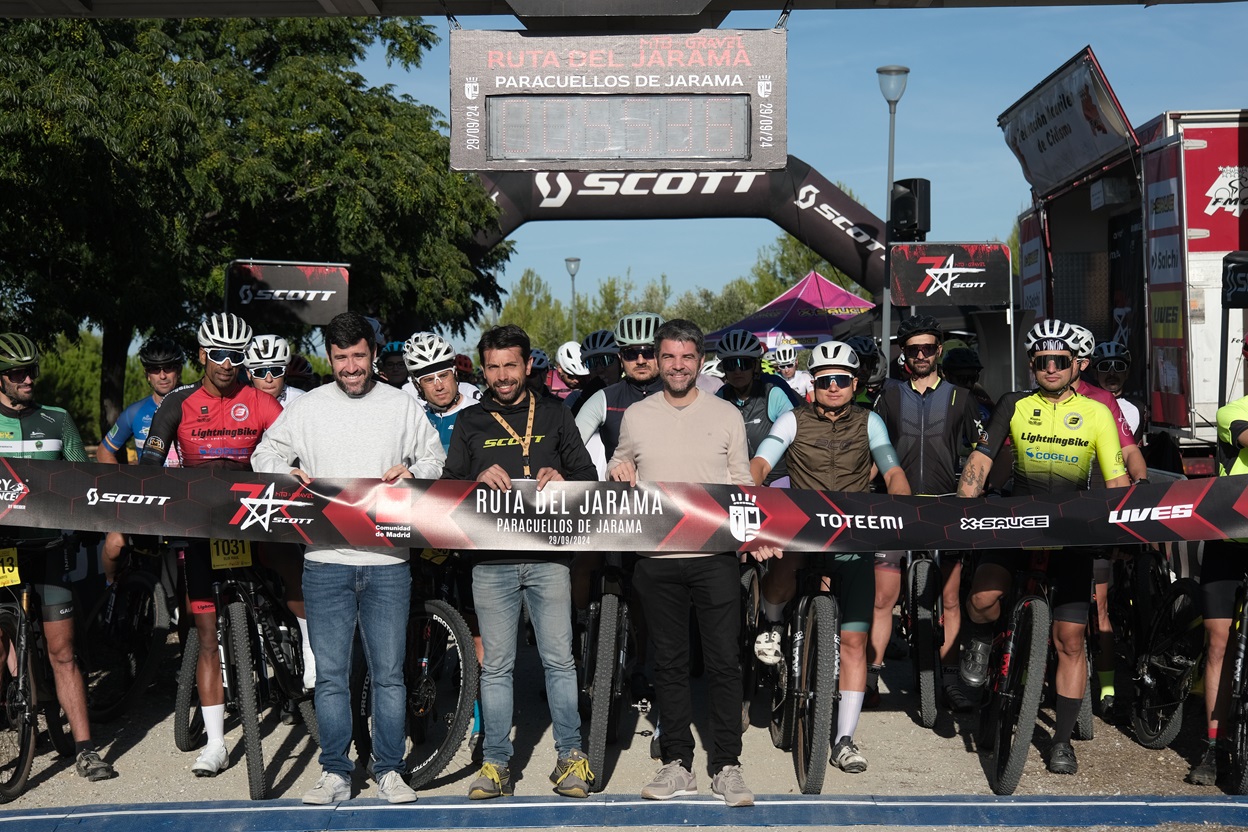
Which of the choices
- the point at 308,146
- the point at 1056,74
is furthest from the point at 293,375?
the point at 308,146

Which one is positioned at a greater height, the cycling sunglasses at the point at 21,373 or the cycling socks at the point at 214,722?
the cycling sunglasses at the point at 21,373

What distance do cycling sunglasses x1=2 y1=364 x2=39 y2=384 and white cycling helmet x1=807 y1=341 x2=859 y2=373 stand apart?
363 centimetres

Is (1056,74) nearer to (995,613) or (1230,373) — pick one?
(1230,373)

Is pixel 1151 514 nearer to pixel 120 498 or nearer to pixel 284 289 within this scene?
pixel 120 498

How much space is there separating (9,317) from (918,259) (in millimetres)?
11204

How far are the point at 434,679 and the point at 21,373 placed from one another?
2.40 metres

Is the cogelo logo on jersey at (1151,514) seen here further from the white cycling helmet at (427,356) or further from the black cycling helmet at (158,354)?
the black cycling helmet at (158,354)

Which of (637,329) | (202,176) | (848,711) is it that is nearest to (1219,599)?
(848,711)

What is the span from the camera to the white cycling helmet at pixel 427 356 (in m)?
7.07

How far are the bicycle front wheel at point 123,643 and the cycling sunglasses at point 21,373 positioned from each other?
169 centimetres

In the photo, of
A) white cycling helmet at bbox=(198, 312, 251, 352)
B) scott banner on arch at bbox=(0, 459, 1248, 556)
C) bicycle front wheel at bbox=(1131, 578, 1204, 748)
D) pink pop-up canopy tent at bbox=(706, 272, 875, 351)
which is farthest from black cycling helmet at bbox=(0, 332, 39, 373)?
pink pop-up canopy tent at bbox=(706, 272, 875, 351)

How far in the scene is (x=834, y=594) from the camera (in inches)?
255

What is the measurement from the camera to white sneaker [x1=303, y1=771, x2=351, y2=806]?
18.7ft

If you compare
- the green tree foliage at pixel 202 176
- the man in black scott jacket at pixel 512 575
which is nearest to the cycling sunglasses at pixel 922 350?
the man in black scott jacket at pixel 512 575
